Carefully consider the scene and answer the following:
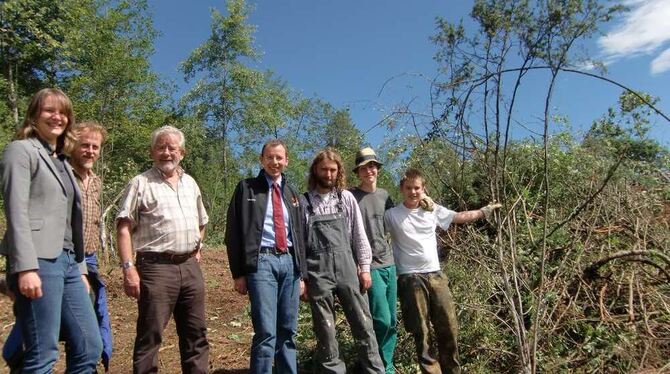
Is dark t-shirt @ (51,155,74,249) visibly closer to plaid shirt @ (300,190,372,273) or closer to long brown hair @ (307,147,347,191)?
plaid shirt @ (300,190,372,273)

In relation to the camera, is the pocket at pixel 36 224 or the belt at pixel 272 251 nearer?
the pocket at pixel 36 224

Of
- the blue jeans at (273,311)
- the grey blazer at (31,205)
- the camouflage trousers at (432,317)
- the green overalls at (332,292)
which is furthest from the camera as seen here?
the camouflage trousers at (432,317)

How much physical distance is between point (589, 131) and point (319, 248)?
14.5 feet

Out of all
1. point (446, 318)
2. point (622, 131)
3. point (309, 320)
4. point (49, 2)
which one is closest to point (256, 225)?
point (446, 318)

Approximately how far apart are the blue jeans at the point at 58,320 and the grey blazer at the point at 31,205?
0.29 feet

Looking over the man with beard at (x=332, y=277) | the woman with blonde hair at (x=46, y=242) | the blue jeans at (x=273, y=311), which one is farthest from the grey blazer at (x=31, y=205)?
the man with beard at (x=332, y=277)

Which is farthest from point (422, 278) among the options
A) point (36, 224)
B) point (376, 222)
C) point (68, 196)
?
point (36, 224)

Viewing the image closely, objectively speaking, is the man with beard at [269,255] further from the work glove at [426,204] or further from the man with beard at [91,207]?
the work glove at [426,204]

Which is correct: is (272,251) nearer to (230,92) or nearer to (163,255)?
(163,255)

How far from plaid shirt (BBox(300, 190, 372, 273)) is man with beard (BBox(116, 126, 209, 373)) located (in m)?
0.88

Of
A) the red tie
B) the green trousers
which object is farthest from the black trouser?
the green trousers

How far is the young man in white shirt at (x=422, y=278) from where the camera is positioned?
383 centimetres

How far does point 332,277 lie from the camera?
139 inches

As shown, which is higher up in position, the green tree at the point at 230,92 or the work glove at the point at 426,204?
the green tree at the point at 230,92
